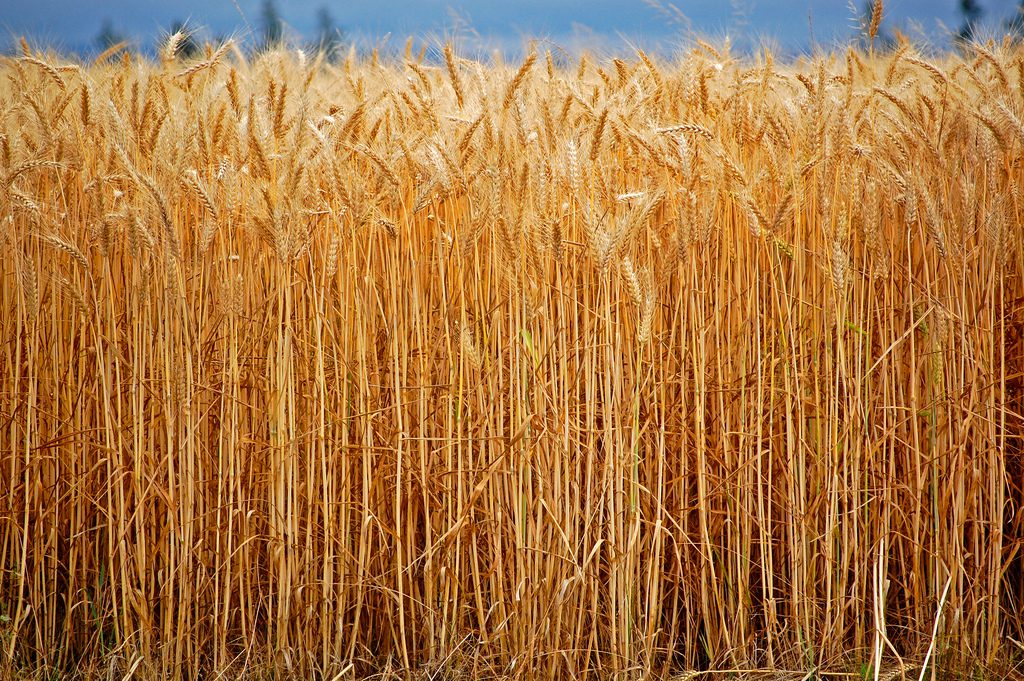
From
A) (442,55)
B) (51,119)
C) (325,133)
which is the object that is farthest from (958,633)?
(51,119)

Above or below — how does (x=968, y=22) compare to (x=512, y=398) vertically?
above

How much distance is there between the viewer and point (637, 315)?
1.87m

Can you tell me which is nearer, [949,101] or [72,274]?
[72,274]

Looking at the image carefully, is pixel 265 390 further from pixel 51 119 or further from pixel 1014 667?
pixel 1014 667

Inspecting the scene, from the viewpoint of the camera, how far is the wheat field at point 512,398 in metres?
1.96

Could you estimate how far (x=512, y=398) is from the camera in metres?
1.95

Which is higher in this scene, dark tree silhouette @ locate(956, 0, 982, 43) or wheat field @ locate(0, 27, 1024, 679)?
dark tree silhouette @ locate(956, 0, 982, 43)

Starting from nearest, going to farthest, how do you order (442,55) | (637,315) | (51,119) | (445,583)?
(637,315), (445,583), (51,119), (442,55)

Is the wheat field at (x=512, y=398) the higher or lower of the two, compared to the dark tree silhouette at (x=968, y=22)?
lower

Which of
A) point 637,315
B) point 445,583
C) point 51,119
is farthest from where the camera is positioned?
point 51,119

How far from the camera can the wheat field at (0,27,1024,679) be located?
1961mm

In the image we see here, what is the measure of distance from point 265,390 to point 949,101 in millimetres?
1968

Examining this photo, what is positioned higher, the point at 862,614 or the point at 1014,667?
the point at 862,614

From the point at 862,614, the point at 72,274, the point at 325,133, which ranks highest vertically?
the point at 325,133
